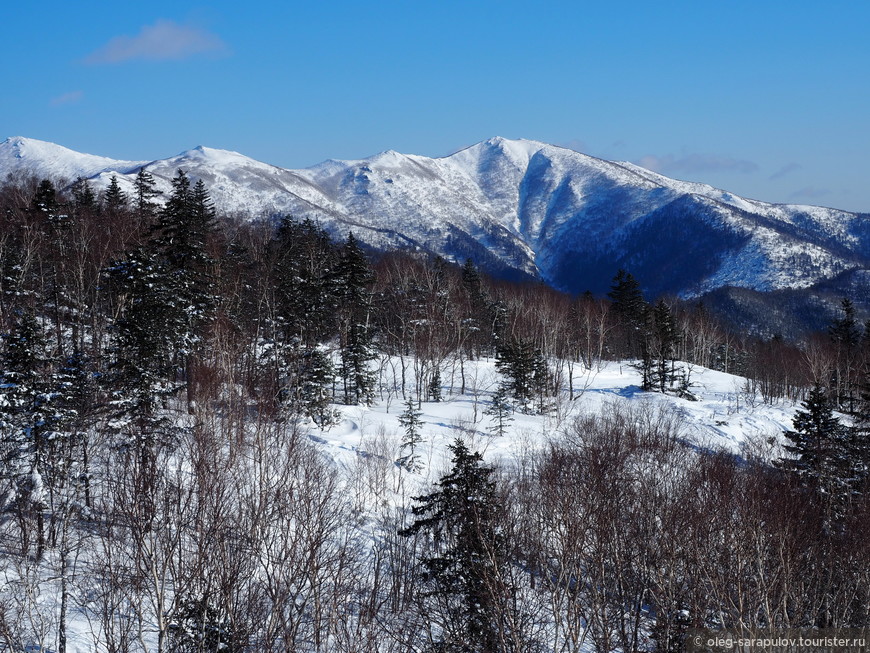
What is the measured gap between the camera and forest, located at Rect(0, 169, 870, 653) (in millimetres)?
16875

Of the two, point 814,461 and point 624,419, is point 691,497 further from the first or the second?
point 624,419

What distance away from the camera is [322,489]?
26.6 m

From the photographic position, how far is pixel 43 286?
44906mm

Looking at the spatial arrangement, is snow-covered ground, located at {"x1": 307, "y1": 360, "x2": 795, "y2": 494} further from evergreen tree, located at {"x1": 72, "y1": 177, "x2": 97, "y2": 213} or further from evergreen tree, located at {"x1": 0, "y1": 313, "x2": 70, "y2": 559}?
evergreen tree, located at {"x1": 72, "y1": 177, "x2": 97, "y2": 213}

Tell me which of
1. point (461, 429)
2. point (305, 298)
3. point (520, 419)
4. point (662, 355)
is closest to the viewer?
point (461, 429)

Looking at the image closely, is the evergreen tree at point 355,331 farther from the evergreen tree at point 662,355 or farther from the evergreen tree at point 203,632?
the evergreen tree at point 662,355

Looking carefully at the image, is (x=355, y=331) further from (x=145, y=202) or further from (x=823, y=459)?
(x=823, y=459)

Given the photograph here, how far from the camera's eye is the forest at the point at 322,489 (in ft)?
55.4

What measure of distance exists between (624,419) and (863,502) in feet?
77.9

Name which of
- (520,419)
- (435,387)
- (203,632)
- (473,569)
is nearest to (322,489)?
(203,632)

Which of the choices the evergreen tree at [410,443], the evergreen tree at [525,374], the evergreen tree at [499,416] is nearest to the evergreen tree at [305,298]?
the evergreen tree at [410,443]

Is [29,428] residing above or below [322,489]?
above

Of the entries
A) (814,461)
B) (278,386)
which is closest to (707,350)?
(814,461)

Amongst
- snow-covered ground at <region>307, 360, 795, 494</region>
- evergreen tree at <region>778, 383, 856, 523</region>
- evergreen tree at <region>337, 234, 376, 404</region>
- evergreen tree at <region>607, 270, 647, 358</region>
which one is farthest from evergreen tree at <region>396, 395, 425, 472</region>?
evergreen tree at <region>607, 270, 647, 358</region>
